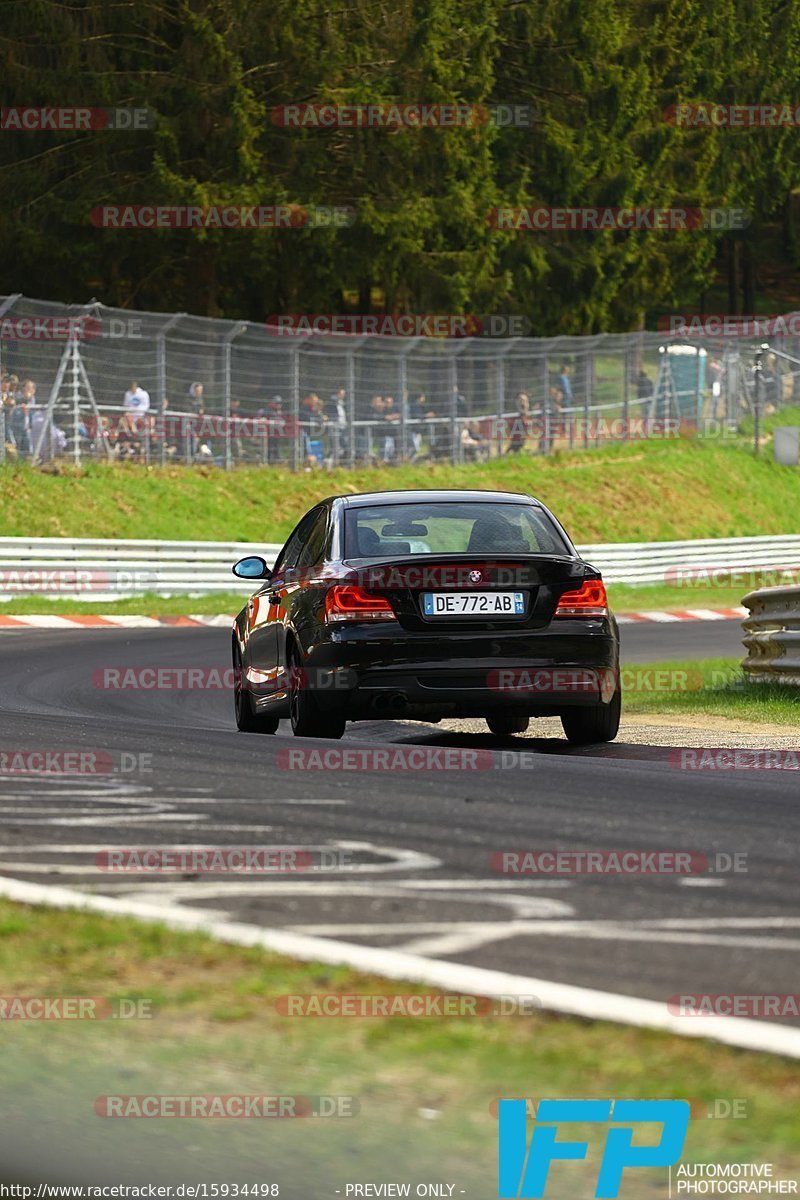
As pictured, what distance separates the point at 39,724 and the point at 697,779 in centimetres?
392

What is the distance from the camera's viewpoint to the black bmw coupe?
35.1 feet

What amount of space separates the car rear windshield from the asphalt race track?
1463mm

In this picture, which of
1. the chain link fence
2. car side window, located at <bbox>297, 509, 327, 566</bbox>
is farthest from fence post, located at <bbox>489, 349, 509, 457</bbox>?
car side window, located at <bbox>297, 509, 327, 566</bbox>

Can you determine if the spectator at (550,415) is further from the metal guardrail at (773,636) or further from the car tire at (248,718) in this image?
the car tire at (248,718)

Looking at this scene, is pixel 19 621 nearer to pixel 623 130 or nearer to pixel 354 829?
pixel 354 829

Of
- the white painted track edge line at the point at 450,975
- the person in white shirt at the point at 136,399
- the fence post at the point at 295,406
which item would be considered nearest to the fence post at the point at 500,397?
the fence post at the point at 295,406

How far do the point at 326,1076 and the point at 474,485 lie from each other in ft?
120

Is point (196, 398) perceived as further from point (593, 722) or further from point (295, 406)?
point (593, 722)

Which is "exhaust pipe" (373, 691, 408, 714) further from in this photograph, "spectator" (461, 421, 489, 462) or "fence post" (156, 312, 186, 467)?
"spectator" (461, 421, 489, 462)

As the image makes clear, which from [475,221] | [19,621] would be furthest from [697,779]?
[475,221]

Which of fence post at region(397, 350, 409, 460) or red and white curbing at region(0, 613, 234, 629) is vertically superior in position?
fence post at region(397, 350, 409, 460)

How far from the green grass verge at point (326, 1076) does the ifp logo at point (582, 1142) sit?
3cm

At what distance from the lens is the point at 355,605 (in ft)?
35.3

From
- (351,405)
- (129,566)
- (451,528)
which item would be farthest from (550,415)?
(451,528)
